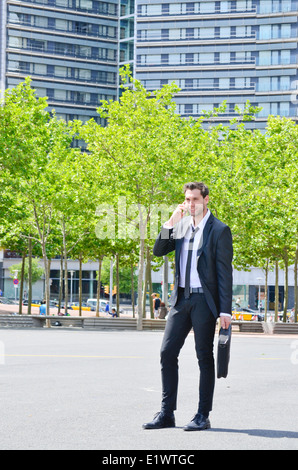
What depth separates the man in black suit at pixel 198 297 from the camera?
6496 mm

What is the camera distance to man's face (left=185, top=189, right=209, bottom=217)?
261 inches

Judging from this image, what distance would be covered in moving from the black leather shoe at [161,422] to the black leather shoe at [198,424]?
0.17 meters

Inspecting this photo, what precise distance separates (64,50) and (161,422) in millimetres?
118325

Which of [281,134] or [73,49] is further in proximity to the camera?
[73,49]

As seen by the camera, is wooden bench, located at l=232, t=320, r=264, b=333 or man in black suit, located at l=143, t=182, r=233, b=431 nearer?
man in black suit, located at l=143, t=182, r=233, b=431

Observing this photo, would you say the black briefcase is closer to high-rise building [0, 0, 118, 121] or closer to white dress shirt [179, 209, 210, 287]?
white dress shirt [179, 209, 210, 287]

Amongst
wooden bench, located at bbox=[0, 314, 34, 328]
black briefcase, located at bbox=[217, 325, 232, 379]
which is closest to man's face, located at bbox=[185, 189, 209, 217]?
black briefcase, located at bbox=[217, 325, 232, 379]

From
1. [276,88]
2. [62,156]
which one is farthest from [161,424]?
[276,88]

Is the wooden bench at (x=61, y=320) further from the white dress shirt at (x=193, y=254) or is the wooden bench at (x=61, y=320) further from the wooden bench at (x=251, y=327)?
the white dress shirt at (x=193, y=254)

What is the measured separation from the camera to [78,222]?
1569 inches

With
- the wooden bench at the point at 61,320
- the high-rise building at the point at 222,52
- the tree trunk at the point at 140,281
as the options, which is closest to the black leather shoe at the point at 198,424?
the tree trunk at the point at 140,281

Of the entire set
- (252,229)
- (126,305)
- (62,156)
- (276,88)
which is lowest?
(126,305)
